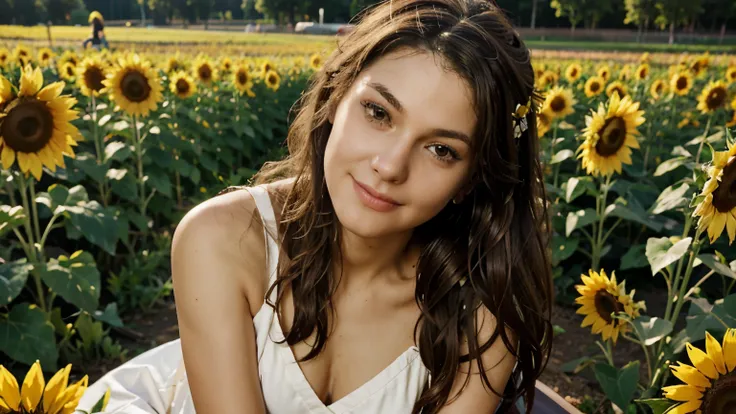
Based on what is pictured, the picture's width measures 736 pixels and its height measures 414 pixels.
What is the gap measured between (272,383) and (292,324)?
0.16 m

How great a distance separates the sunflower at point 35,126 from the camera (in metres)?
2.25

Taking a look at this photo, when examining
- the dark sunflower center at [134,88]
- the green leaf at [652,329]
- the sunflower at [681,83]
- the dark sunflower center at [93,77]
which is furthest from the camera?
the sunflower at [681,83]

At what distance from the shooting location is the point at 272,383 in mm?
1794

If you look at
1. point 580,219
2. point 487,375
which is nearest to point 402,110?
point 487,375

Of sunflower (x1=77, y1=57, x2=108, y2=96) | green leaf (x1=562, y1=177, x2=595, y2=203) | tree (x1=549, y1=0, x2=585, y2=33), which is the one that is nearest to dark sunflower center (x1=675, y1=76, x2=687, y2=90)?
green leaf (x1=562, y1=177, x2=595, y2=203)

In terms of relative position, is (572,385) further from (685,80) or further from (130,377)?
(685,80)

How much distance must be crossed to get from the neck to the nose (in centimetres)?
39

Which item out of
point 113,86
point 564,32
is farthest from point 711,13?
point 113,86

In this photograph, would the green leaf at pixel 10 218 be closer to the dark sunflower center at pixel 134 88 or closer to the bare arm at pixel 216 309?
the bare arm at pixel 216 309

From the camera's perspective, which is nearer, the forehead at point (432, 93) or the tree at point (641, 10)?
the forehead at point (432, 93)

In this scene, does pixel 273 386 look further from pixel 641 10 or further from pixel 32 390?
pixel 641 10

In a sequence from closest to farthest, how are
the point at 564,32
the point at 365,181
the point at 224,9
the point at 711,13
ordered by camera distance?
the point at 365,181, the point at 711,13, the point at 564,32, the point at 224,9

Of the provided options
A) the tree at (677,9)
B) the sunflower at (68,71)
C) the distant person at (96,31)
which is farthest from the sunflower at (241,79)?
the tree at (677,9)

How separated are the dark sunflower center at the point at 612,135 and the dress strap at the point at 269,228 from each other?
1754mm
